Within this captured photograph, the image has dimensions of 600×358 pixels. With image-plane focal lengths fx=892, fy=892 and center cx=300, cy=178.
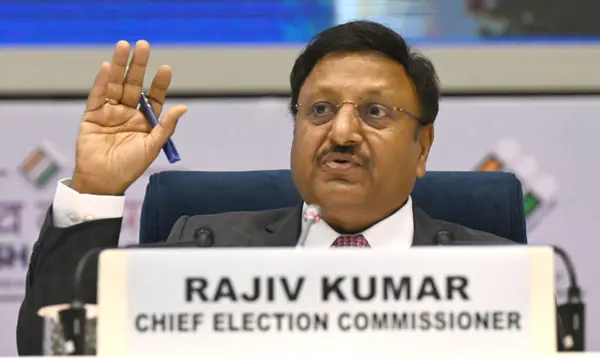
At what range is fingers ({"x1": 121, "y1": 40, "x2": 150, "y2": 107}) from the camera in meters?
1.87

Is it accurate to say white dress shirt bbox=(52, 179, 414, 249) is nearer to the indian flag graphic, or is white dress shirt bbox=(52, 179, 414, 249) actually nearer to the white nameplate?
the white nameplate

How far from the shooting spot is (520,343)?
1.10 meters

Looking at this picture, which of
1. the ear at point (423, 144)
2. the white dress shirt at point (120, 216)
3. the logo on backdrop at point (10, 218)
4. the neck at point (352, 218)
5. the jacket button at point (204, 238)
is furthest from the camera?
the logo on backdrop at point (10, 218)

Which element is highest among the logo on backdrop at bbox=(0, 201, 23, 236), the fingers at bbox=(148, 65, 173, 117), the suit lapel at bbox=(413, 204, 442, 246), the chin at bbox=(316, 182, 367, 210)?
the fingers at bbox=(148, 65, 173, 117)

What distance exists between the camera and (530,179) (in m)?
2.82

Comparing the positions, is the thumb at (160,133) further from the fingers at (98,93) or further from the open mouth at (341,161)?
the open mouth at (341,161)

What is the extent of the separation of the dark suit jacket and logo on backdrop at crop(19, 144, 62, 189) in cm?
103

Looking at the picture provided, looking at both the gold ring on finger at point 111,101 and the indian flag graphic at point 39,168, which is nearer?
the gold ring on finger at point 111,101

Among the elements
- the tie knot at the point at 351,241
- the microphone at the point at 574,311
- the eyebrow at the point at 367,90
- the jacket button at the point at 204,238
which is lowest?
the microphone at the point at 574,311

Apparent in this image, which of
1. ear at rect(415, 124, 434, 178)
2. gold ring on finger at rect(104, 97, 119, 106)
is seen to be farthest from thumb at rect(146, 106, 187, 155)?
ear at rect(415, 124, 434, 178)

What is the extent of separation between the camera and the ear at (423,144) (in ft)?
6.53

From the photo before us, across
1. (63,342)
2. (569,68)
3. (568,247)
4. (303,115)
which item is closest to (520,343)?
(63,342)

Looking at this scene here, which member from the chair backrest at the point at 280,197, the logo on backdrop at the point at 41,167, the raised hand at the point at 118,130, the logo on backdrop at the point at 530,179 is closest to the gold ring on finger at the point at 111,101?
the raised hand at the point at 118,130

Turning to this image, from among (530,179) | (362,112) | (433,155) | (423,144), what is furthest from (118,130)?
(530,179)
